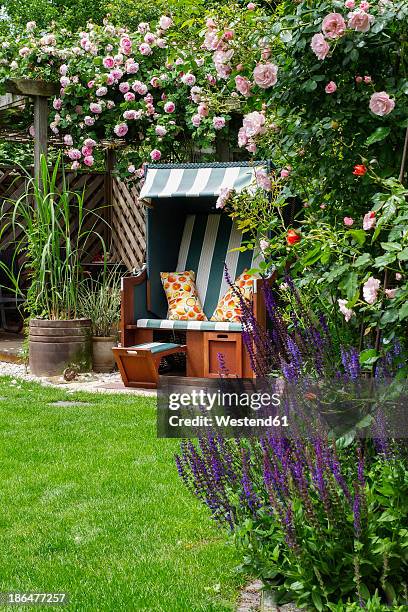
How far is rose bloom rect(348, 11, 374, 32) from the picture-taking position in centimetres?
223

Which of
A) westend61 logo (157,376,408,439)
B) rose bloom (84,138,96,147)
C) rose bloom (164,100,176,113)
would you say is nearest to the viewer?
westend61 logo (157,376,408,439)

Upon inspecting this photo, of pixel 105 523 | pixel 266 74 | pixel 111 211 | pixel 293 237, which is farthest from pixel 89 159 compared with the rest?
pixel 293 237

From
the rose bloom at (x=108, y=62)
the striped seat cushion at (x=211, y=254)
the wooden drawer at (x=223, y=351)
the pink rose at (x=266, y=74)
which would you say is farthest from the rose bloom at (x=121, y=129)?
the pink rose at (x=266, y=74)

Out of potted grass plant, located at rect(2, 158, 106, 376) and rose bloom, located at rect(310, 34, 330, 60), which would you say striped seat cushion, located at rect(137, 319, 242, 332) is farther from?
rose bloom, located at rect(310, 34, 330, 60)

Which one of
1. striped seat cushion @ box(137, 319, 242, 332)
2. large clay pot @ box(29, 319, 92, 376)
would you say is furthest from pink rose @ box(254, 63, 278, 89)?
large clay pot @ box(29, 319, 92, 376)

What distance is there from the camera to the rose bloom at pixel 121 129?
309 inches

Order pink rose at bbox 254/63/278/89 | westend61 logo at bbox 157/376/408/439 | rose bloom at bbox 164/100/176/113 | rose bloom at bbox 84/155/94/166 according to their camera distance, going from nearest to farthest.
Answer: westend61 logo at bbox 157/376/408/439 → pink rose at bbox 254/63/278/89 → rose bloom at bbox 164/100/176/113 → rose bloom at bbox 84/155/94/166

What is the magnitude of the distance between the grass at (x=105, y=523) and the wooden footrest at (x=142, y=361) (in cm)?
99

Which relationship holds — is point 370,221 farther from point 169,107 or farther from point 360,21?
point 169,107

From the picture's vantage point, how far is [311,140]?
2.59 meters

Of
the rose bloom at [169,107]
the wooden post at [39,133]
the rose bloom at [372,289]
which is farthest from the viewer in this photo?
the rose bloom at [169,107]

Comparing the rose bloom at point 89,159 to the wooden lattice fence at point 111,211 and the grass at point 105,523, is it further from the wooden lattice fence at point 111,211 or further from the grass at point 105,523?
the grass at point 105,523

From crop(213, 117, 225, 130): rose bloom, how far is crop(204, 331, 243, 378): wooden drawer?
2.51m

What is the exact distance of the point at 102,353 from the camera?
251 inches
